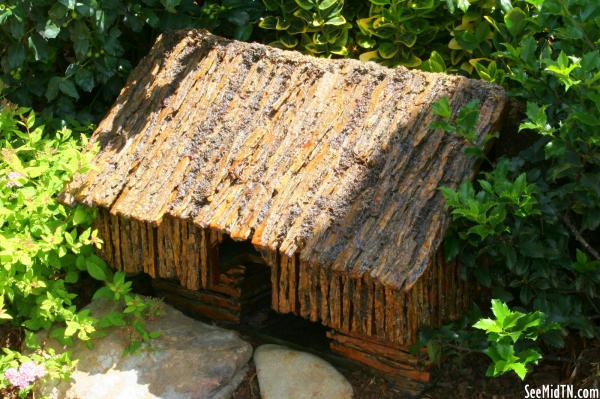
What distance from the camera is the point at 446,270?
14.3 feet

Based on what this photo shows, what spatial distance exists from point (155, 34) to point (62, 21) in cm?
77

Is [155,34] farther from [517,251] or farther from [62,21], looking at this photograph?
[517,251]

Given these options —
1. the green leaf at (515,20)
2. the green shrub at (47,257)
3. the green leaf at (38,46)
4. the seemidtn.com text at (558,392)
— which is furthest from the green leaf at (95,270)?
the green leaf at (515,20)

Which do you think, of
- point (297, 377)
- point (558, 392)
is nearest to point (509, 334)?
point (558, 392)

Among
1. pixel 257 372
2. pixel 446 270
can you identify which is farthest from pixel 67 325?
pixel 446 270

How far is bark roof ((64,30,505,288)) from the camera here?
165 inches

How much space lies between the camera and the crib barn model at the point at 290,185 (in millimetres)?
4215

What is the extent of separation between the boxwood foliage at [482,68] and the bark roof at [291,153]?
0.74 ft

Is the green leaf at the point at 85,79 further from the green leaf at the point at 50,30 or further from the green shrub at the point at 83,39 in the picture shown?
the green leaf at the point at 50,30

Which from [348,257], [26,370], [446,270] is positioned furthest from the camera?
[26,370]

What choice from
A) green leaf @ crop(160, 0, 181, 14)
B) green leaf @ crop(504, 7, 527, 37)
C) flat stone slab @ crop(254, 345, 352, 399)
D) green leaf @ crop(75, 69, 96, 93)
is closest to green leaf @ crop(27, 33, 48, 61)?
green leaf @ crop(75, 69, 96, 93)

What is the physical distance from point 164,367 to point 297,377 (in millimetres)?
703

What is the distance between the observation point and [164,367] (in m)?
4.82

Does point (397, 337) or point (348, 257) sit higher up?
point (348, 257)
